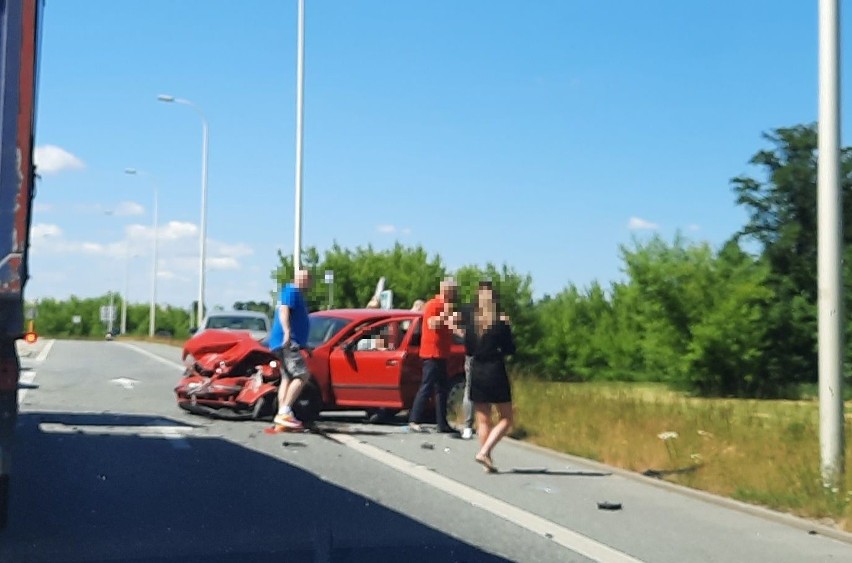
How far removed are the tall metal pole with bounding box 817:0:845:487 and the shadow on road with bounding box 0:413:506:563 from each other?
12.6ft

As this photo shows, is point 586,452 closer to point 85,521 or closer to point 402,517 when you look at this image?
point 402,517

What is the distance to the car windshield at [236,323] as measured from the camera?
30.5 metres

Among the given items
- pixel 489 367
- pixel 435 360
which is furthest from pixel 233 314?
pixel 489 367

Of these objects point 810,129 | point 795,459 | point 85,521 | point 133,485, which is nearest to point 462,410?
point 795,459

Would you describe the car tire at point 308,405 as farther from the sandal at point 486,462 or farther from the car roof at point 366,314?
the sandal at point 486,462

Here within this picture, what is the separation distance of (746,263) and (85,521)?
25888mm

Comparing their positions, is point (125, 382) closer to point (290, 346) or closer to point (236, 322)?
point (236, 322)

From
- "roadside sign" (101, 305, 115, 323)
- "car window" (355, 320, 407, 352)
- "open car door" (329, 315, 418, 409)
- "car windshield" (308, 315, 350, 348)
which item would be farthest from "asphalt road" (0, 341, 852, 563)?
"roadside sign" (101, 305, 115, 323)

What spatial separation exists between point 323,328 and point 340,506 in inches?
300

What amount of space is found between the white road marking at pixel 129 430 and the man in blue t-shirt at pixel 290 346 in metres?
1.20

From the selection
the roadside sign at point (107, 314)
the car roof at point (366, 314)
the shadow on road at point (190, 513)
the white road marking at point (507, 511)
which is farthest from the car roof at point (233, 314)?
the roadside sign at point (107, 314)

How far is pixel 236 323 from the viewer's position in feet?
101

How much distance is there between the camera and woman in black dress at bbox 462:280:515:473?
11.9 meters

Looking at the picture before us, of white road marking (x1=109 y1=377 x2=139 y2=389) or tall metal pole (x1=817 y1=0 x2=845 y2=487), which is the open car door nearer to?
tall metal pole (x1=817 y1=0 x2=845 y2=487)
